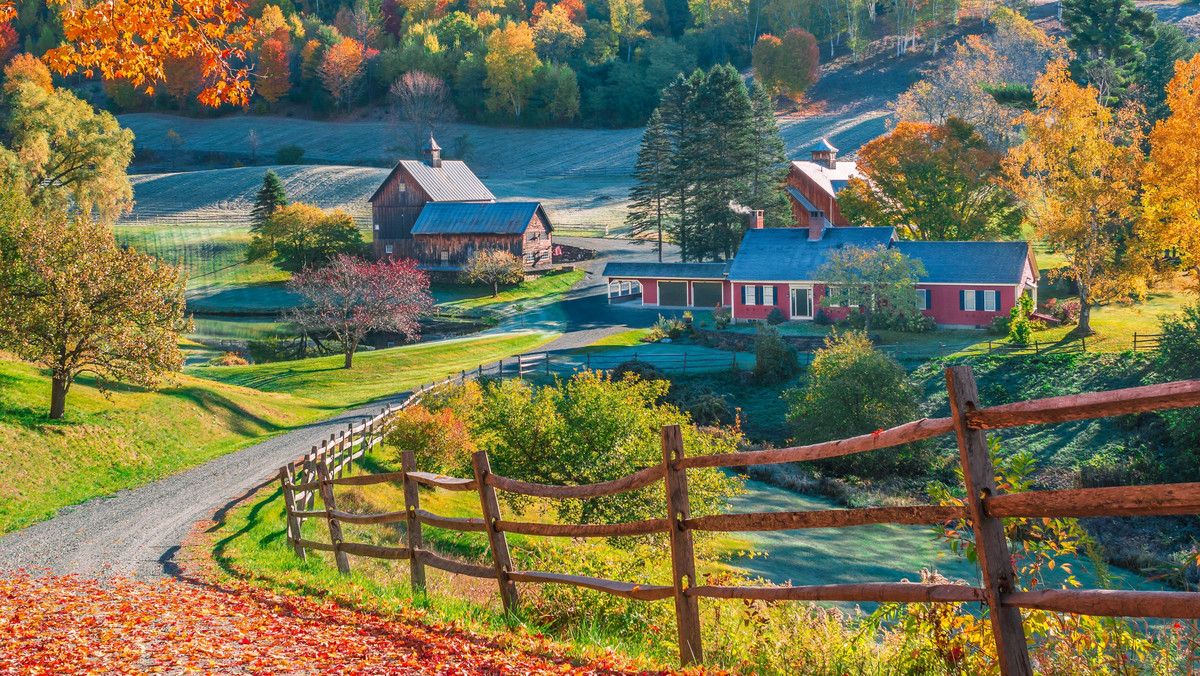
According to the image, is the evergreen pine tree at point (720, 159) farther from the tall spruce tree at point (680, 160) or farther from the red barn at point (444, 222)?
the red barn at point (444, 222)

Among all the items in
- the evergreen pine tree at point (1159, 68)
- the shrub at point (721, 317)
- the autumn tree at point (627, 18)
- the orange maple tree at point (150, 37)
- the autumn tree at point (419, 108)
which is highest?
the autumn tree at point (627, 18)

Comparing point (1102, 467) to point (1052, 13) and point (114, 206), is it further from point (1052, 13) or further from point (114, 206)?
point (1052, 13)

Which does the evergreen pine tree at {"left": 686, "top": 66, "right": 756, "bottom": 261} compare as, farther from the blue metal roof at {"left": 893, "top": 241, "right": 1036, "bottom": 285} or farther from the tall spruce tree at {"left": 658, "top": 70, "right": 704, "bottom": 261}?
the blue metal roof at {"left": 893, "top": 241, "right": 1036, "bottom": 285}

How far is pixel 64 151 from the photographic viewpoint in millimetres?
49875

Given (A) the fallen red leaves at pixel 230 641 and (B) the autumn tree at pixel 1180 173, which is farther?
(B) the autumn tree at pixel 1180 173

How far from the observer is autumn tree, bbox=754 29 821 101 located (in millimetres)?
117125

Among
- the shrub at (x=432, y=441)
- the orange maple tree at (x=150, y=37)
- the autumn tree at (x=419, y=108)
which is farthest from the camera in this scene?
the autumn tree at (x=419, y=108)

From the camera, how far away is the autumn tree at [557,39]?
131m

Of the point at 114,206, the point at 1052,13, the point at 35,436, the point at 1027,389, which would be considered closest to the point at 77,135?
the point at 114,206

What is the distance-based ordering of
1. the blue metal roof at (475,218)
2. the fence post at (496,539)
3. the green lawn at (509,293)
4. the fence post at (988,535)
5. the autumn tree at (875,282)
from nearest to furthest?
the fence post at (988,535)
the fence post at (496,539)
the autumn tree at (875,282)
the green lawn at (509,293)
the blue metal roof at (475,218)

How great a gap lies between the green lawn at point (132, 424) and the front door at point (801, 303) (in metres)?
20.2

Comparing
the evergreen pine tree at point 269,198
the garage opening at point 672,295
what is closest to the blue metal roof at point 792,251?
the garage opening at point 672,295

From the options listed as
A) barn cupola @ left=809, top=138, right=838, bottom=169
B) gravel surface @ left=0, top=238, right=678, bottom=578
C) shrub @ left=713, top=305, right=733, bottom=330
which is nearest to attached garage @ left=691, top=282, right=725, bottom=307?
shrub @ left=713, top=305, right=733, bottom=330

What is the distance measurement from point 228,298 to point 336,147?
5490 cm
